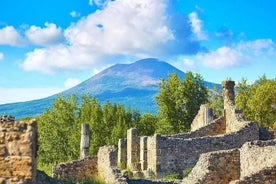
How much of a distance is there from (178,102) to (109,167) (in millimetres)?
43645

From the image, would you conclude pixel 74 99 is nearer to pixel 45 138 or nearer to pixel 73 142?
pixel 45 138

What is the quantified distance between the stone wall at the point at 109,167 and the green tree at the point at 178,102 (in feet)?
124

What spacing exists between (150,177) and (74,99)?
51148mm

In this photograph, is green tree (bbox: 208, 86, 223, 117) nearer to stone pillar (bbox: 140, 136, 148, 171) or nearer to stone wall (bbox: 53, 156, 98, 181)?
stone pillar (bbox: 140, 136, 148, 171)

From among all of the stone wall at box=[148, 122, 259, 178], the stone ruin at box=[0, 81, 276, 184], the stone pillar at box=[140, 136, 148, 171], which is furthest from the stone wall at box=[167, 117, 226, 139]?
the stone wall at box=[148, 122, 259, 178]

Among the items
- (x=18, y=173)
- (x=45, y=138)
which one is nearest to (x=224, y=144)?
(x=18, y=173)

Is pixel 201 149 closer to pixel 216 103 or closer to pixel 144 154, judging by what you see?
pixel 144 154

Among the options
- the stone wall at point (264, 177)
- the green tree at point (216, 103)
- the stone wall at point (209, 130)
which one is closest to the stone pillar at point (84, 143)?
the stone wall at point (209, 130)

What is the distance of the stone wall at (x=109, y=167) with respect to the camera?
28883 millimetres

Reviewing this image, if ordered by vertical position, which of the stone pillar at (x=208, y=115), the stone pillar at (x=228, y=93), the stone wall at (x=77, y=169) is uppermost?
the stone pillar at (x=228, y=93)

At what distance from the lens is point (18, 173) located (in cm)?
1234

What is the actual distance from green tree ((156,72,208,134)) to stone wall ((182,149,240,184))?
47.4m

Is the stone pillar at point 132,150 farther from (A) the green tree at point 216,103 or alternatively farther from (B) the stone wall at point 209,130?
(A) the green tree at point 216,103

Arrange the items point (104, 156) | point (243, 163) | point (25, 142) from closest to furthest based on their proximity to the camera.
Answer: point (25, 142) → point (243, 163) → point (104, 156)
